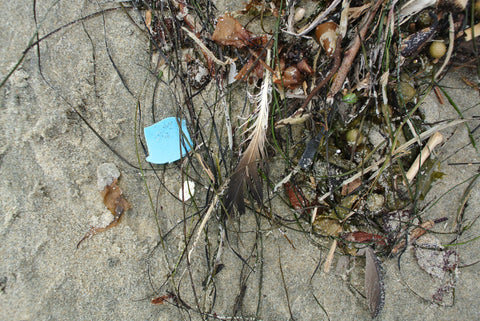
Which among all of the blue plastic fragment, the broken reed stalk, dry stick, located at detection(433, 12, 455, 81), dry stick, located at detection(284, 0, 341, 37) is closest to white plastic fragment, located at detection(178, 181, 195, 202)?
the blue plastic fragment

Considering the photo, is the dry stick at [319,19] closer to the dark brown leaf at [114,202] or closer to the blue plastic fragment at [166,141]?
the blue plastic fragment at [166,141]

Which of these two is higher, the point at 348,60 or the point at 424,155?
the point at 348,60

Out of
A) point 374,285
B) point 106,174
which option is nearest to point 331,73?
point 374,285

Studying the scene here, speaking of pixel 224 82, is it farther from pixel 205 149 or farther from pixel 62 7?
pixel 62 7

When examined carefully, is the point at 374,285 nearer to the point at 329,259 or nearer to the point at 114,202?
the point at 329,259

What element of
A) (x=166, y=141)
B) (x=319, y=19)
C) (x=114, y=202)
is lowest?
(x=114, y=202)

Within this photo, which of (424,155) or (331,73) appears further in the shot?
(424,155)

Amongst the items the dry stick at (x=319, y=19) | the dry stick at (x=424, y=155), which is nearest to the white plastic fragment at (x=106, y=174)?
the dry stick at (x=319, y=19)
